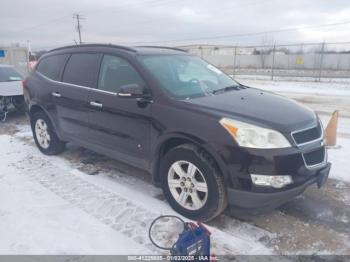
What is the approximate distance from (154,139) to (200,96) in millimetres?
722

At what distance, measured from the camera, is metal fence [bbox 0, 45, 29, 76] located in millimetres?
17250

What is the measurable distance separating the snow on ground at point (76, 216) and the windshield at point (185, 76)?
Result: 138 centimetres

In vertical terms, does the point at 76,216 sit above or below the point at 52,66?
below

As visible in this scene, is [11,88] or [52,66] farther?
[11,88]

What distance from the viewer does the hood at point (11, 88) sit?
348 inches

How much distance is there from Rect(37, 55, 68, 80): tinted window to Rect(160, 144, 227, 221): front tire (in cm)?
269

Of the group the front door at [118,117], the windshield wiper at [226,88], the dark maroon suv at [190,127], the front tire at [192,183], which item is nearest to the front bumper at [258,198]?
the dark maroon suv at [190,127]

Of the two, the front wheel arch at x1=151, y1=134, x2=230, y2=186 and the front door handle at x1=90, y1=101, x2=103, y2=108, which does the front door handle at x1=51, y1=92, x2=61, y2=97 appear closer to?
the front door handle at x1=90, y1=101, x2=103, y2=108

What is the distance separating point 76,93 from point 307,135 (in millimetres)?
3165

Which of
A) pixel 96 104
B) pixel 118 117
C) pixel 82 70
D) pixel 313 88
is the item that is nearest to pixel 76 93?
pixel 82 70

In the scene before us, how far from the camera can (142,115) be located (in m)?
3.83

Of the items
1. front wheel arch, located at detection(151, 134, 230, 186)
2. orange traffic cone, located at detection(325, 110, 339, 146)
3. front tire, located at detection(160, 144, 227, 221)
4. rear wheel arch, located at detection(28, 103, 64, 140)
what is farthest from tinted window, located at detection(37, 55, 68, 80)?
orange traffic cone, located at detection(325, 110, 339, 146)

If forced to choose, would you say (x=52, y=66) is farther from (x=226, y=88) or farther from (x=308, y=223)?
(x=308, y=223)

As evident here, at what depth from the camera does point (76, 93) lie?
15.6 feet
